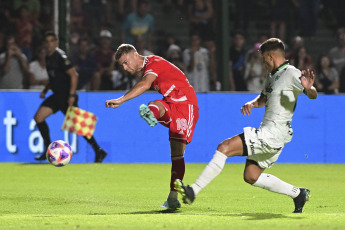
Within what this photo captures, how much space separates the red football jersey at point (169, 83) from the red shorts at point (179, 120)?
0.08 m

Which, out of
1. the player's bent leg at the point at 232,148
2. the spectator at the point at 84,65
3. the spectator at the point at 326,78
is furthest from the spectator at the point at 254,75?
the player's bent leg at the point at 232,148

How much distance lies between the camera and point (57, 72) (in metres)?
14.9

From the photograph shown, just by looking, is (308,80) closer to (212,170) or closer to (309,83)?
(309,83)

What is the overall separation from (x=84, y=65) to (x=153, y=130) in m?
2.47

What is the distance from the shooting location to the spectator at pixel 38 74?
1638 centimetres

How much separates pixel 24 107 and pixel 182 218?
27.4 ft

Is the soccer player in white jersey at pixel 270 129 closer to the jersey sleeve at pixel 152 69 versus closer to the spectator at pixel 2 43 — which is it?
the jersey sleeve at pixel 152 69

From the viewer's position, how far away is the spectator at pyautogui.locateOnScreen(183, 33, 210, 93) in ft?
55.7

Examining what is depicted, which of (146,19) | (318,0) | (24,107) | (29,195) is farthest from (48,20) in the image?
(29,195)

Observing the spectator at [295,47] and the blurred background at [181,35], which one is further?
the spectator at [295,47]

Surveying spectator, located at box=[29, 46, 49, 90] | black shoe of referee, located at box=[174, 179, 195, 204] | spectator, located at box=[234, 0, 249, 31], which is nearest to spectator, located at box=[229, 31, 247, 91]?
spectator, located at box=[234, 0, 249, 31]

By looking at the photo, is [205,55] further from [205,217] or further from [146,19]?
[205,217]

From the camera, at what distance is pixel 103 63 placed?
1720 cm

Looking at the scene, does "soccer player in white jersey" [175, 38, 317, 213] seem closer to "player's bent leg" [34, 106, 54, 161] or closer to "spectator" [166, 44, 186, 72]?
"player's bent leg" [34, 106, 54, 161]
